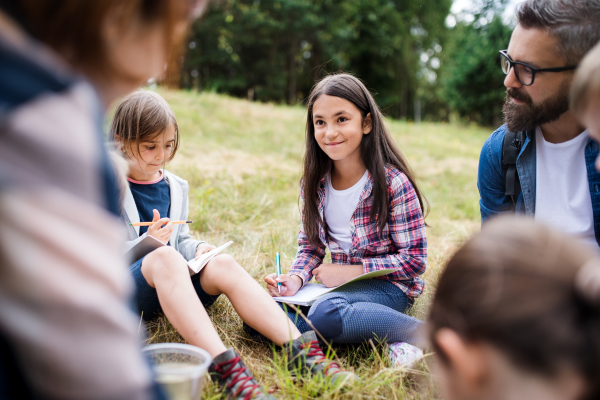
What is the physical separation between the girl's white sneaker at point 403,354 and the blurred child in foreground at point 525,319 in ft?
2.55

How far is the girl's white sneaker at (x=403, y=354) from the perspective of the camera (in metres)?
1.58

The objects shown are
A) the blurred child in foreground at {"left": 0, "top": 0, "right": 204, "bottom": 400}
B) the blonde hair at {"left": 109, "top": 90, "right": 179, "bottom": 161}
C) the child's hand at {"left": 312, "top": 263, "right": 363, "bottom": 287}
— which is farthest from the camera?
the child's hand at {"left": 312, "top": 263, "right": 363, "bottom": 287}

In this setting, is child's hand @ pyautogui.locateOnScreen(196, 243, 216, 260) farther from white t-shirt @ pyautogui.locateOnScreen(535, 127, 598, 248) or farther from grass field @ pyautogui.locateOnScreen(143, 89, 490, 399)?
white t-shirt @ pyautogui.locateOnScreen(535, 127, 598, 248)

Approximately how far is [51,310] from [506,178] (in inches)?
75.1

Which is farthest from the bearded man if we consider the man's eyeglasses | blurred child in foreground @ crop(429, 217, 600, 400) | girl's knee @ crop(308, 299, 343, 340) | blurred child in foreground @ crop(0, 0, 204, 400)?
blurred child in foreground @ crop(0, 0, 204, 400)

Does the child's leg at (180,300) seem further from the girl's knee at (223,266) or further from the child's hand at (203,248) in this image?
the child's hand at (203,248)

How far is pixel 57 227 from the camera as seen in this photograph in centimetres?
57

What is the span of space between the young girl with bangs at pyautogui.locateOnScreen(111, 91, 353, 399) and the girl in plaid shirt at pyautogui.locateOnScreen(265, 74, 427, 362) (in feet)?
0.80

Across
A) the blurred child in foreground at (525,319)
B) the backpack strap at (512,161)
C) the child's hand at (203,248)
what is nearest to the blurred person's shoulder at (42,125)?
the blurred child in foreground at (525,319)

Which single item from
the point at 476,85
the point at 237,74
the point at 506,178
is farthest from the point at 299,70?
the point at 506,178

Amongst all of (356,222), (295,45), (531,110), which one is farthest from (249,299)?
(295,45)

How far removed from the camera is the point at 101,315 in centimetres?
59

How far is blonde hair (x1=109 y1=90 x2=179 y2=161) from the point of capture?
1.94 m

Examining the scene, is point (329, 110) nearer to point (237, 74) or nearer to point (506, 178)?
point (506, 178)
